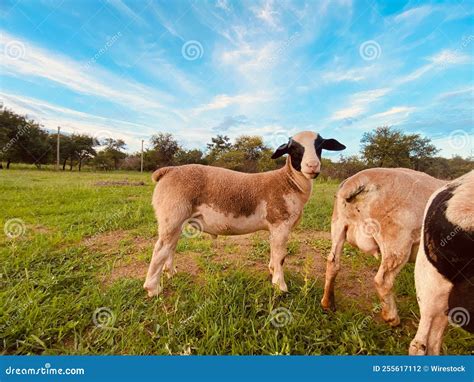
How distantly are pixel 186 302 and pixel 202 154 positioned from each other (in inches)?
172

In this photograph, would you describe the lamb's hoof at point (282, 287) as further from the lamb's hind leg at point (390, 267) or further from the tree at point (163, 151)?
the tree at point (163, 151)

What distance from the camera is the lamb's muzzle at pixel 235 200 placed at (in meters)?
2.97

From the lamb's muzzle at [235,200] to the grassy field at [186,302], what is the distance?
404 mm

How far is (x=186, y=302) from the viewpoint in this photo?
2777 millimetres

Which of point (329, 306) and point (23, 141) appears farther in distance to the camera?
point (23, 141)

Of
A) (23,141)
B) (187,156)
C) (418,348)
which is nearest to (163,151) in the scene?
(187,156)

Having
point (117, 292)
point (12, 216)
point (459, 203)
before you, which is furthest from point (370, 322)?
point (12, 216)

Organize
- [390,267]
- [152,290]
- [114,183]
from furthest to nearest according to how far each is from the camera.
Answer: [114,183], [152,290], [390,267]

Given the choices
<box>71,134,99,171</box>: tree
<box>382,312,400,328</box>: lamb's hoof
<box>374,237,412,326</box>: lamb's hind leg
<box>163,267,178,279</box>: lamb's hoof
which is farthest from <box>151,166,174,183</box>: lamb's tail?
<box>71,134,99,171</box>: tree

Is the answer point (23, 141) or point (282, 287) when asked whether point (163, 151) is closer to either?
point (282, 287)

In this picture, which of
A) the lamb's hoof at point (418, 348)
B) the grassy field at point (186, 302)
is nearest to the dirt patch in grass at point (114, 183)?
the grassy field at point (186, 302)

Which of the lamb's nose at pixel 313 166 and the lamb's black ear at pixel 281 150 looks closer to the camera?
the lamb's nose at pixel 313 166

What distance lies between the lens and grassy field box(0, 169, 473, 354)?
7.50 ft

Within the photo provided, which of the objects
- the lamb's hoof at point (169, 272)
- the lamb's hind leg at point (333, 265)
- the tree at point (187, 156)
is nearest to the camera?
the lamb's hind leg at point (333, 265)
